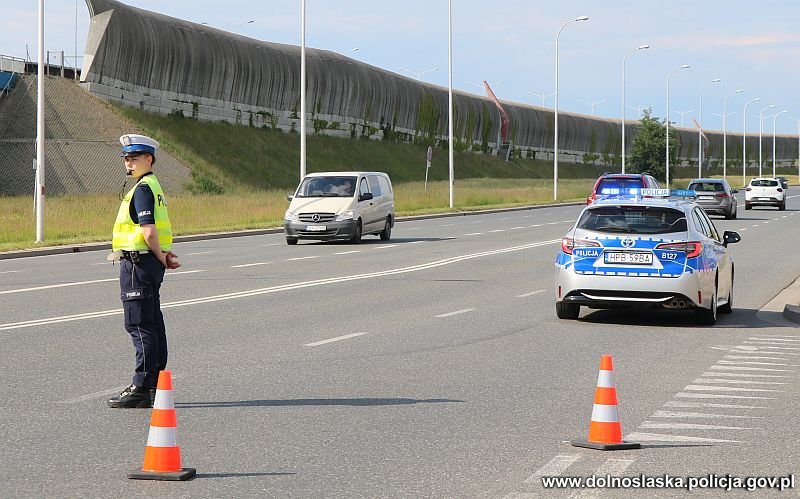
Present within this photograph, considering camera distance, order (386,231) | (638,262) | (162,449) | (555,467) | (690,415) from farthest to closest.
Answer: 1. (386,231)
2. (638,262)
3. (690,415)
4. (555,467)
5. (162,449)

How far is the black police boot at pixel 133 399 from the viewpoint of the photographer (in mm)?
→ 9008

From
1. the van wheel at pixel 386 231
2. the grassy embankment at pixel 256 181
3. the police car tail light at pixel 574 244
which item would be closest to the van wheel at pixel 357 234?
the van wheel at pixel 386 231

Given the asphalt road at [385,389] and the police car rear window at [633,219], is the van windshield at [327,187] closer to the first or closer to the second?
the asphalt road at [385,389]

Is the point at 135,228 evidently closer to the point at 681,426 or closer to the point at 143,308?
the point at 143,308

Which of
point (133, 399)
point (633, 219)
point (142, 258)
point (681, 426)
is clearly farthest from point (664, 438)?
point (633, 219)

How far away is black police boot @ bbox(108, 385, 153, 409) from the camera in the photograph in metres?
9.01

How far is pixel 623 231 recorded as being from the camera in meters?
15.1

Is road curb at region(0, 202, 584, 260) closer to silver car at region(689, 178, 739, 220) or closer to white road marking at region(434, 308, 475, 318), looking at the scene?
silver car at region(689, 178, 739, 220)

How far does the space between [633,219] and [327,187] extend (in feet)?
62.0

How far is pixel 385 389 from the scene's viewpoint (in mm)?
9914

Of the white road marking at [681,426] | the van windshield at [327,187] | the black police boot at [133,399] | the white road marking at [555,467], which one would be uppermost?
the van windshield at [327,187]

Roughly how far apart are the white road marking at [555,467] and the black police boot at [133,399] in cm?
309

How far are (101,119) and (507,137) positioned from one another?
6566 cm

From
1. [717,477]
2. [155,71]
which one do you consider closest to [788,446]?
[717,477]
